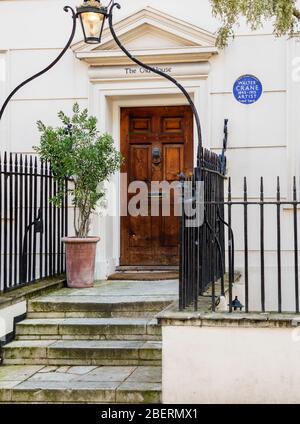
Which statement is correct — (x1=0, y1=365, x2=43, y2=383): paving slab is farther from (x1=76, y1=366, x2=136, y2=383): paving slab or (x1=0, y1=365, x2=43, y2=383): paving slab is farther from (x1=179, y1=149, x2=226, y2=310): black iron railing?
(x1=179, y1=149, x2=226, y2=310): black iron railing

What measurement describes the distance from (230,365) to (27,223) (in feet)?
11.8

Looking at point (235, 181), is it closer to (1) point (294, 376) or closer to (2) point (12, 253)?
(2) point (12, 253)

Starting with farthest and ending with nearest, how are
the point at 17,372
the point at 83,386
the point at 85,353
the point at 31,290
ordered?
1. the point at 31,290
2. the point at 85,353
3. the point at 17,372
4. the point at 83,386

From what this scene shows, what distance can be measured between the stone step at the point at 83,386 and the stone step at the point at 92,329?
0.56m

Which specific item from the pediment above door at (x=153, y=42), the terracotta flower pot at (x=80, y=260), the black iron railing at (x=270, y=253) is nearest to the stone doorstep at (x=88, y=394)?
the terracotta flower pot at (x=80, y=260)

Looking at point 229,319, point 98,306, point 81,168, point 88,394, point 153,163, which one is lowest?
point 88,394

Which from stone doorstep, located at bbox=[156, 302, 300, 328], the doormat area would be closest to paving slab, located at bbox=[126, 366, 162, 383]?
stone doorstep, located at bbox=[156, 302, 300, 328]

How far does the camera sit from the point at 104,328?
6668mm

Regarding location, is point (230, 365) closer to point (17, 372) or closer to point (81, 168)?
point (17, 372)

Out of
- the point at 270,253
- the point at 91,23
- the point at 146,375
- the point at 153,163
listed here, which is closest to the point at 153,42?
the point at 153,163

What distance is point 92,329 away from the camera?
6688 mm

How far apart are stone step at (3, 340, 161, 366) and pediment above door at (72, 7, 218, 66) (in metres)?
4.30

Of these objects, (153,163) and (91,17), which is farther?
(153,163)

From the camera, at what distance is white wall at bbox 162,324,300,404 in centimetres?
512
